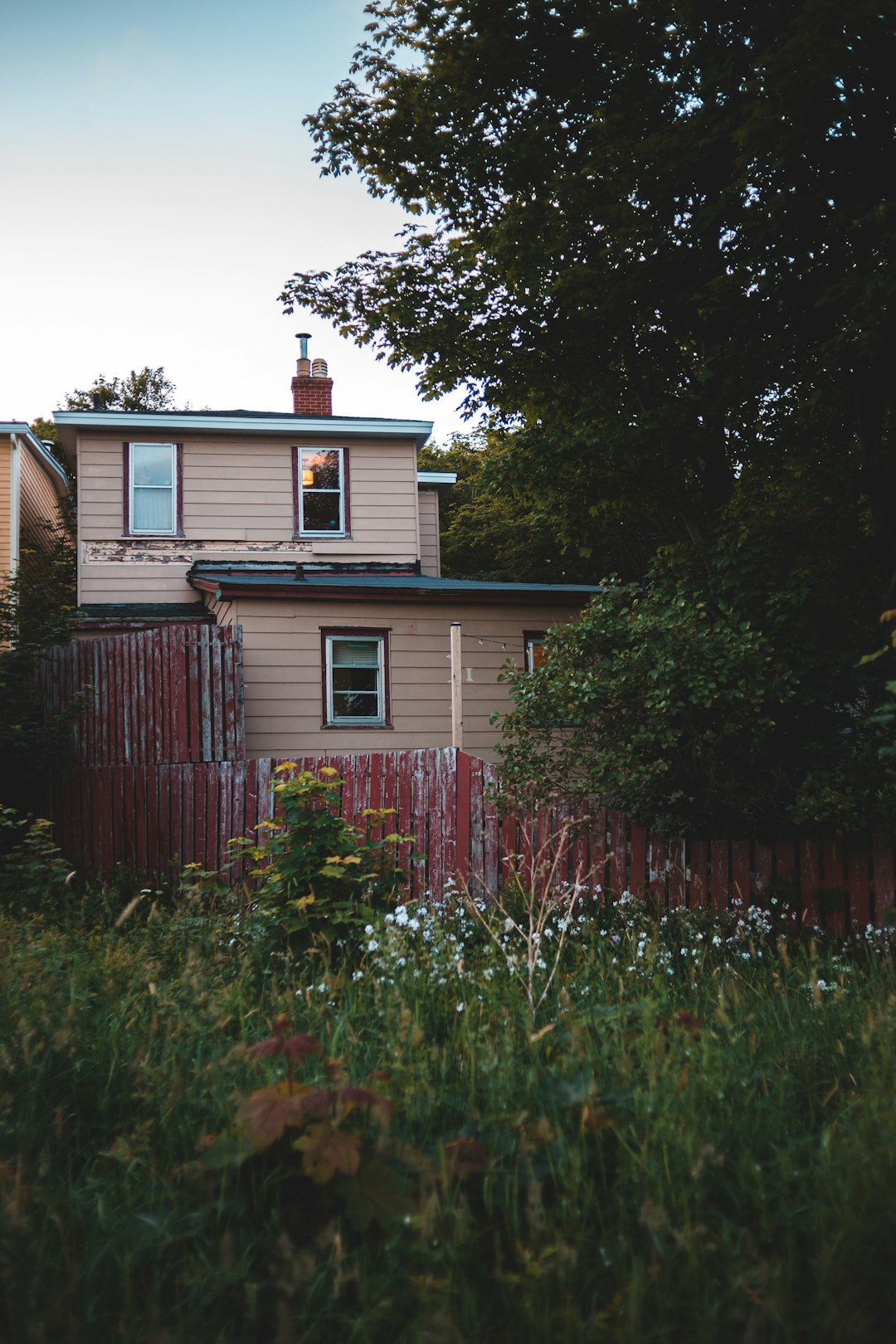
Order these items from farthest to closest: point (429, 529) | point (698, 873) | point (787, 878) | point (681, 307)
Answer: point (429, 529), point (681, 307), point (698, 873), point (787, 878)

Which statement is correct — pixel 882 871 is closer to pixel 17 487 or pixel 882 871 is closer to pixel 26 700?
pixel 26 700

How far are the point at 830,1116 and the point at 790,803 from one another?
458 centimetres

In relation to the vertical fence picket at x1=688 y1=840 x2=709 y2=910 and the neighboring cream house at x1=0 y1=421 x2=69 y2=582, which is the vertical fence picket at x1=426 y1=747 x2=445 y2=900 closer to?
the vertical fence picket at x1=688 y1=840 x2=709 y2=910

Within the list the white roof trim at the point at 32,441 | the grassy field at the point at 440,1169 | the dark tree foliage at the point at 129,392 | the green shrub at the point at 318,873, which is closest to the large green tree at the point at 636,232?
the green shrub at the point at 318,873

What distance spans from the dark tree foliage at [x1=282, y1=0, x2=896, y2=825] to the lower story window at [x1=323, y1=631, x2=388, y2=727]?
175 inches

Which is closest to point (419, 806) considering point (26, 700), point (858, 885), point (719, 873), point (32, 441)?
point (719, 873)

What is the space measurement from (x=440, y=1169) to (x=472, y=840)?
242 inches

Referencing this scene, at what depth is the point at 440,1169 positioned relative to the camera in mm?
2609

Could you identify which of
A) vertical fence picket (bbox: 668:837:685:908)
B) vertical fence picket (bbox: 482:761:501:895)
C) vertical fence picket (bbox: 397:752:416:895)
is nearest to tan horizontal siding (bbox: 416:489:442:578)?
vertical fence picket (bbox: 397:752:416:895)

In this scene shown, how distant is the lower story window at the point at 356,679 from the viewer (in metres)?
14.9

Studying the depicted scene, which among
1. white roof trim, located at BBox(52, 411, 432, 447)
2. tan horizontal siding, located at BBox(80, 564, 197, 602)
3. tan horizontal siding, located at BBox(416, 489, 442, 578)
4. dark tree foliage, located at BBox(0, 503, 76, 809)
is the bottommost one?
dark tree foliage, located at BBox(0, 503, 76, 809)

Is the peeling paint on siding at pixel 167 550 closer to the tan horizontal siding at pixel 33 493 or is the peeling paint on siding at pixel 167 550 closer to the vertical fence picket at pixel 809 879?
the tan horizontal siding at pixel 33 493

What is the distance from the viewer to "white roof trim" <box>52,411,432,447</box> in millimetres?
16938

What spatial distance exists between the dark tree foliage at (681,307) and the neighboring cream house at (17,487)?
9.94 meters
